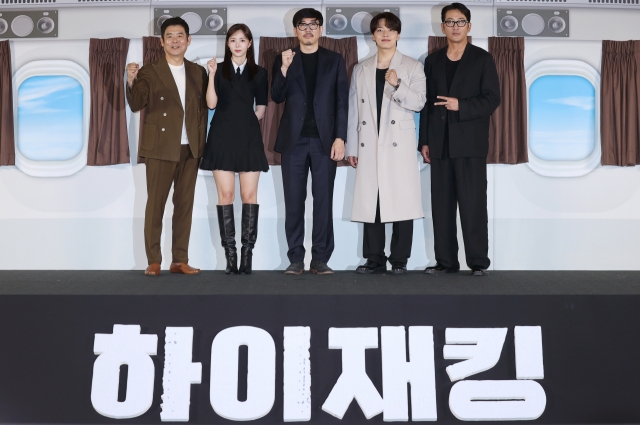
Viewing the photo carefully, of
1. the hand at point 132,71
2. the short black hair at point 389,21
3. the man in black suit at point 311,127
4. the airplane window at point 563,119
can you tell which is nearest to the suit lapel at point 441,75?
the short black hair at point 389,21

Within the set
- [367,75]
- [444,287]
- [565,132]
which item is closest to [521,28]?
[565,132]

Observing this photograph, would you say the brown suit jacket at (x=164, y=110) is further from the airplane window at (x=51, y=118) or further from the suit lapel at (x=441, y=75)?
the suit lapel at (x=441, y=75)

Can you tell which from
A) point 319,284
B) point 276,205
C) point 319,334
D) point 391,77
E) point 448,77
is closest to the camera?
point 319,334

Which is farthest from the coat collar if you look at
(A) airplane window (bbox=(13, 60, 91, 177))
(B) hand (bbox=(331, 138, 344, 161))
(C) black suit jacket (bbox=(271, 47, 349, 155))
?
(A) airplane window (bbox=(13, 60, 91, 177))

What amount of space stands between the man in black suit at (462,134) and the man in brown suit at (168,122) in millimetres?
1438

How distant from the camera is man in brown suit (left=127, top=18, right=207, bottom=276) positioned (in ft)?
11.9

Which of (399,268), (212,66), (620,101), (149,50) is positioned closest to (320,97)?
(212,66)

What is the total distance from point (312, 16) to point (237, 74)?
0.56m

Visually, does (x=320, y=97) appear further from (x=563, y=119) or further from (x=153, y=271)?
(x=563, y=119)

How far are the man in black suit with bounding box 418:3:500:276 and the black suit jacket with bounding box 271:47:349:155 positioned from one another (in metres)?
0.55

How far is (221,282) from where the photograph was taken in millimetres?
3133

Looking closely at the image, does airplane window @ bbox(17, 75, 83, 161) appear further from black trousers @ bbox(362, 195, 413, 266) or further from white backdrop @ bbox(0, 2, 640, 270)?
black trousers @ bbox(362, 195, 413, 266)

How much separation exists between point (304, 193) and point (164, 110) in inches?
38.2

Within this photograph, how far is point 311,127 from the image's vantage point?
12.1 feet
